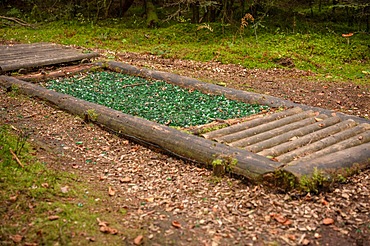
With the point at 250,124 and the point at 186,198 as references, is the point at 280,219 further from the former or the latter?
the point at 250,124

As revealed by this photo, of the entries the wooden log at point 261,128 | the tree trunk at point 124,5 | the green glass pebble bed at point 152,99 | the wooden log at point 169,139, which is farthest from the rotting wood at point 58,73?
the tree trunk at point 124,5

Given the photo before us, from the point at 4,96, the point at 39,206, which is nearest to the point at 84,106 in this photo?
the point at 4,96

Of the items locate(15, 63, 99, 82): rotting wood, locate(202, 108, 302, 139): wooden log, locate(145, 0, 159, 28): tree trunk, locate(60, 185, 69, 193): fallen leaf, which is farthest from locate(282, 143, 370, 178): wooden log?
locate(145, 0, 159, 28): tree trunk

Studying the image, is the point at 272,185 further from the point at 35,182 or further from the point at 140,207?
the point at 35,182

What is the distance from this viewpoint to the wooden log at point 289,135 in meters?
5.00

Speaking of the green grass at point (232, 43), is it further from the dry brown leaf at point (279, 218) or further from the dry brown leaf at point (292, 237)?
the dry brown leaf at point (292, 237)

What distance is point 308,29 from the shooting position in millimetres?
11531

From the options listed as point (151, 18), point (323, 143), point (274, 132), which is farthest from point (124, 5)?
point (323, 143)

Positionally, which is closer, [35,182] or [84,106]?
[35,182]

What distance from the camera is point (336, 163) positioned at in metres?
4.53

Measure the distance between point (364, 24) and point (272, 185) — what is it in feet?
34.3

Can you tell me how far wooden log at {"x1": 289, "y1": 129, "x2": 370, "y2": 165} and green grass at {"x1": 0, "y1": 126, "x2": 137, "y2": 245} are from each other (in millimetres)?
1942

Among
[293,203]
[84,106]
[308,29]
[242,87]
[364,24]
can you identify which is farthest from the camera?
[364,24]

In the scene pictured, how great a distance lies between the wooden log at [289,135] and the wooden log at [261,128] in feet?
0.74
